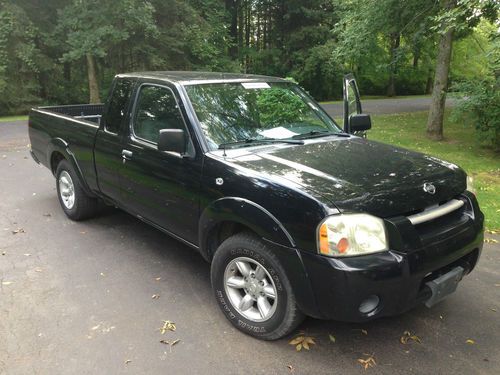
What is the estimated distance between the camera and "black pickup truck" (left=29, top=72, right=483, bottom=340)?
2.79 m

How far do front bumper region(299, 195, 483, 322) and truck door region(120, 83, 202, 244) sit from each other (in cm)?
126

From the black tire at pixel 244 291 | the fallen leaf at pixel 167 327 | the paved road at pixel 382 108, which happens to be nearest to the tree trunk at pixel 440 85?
the paved road at pixel 382 108

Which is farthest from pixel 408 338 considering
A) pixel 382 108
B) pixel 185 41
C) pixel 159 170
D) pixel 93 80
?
pixel 382 108

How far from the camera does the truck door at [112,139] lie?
4.59 meters

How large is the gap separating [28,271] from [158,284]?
1323 mm

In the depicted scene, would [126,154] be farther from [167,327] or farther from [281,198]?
[281,198]

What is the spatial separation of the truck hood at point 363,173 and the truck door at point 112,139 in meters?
1.68

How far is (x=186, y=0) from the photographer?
25.3 meters

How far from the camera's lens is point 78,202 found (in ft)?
18.4

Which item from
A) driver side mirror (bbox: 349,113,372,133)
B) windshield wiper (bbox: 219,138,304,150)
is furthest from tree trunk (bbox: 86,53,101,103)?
windshield wiper (bbox: 219,138,304,150)

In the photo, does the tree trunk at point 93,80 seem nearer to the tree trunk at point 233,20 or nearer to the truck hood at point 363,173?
the tree trunk at point 233,20

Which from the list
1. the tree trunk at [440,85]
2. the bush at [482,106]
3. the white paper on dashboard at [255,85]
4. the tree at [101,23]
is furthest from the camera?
the tree at [101,23]

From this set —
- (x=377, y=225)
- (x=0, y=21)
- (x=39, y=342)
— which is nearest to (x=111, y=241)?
(x=39, y=342)

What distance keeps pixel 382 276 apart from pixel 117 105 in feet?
10.7
